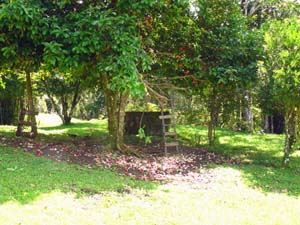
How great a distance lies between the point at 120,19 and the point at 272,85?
3.65m

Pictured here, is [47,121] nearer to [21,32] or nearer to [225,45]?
[21,32]

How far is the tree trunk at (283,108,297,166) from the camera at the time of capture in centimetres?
736

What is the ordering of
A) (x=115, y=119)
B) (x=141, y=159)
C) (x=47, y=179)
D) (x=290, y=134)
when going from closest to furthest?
(x=47, y=179) → (x=290, y=134) → (x=141, y=159) → (x=115, y=119)

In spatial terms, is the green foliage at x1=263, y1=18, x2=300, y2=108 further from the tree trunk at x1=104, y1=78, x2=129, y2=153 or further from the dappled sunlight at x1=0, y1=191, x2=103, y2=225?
the dappled sunlight at x1=0, y1=191, x2=103, y2=225

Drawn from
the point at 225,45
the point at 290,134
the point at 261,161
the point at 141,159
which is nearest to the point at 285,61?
the point at 290,134

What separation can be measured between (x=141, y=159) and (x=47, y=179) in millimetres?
2911

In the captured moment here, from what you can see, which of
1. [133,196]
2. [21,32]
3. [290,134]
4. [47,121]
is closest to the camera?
[133,196]

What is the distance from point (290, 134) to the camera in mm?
7449

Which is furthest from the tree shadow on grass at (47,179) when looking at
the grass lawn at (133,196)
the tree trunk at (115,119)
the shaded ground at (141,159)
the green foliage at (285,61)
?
the green foliage at (285,61)

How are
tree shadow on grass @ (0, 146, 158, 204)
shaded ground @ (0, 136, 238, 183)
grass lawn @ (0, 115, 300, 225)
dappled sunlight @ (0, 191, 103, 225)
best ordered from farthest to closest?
shaded ground @ (0, 136, 238, 183) < tree shadow on grass @ (0, 146, 158, 204) < grass lawn @ (0, 115, 300, 225) < dappled sunlight @ (0, 191, 103, 225)

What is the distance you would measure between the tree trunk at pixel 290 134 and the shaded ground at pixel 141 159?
116cm

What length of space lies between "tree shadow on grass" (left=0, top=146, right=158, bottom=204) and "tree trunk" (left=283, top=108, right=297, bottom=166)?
350 centimetres

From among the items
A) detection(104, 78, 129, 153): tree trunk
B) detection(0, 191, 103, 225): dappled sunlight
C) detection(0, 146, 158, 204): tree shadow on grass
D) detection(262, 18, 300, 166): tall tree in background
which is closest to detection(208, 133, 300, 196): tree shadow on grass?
detection(262, 18, 300, 166): tall tree in background

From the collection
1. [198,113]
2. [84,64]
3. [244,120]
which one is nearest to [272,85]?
[84,64]
